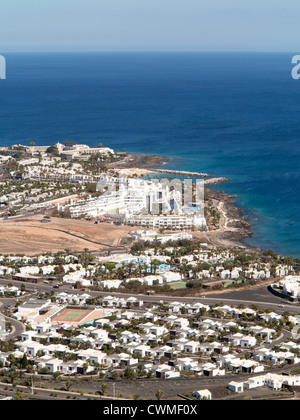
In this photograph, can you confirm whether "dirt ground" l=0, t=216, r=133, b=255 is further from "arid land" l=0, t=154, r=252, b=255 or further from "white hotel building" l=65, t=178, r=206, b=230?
"white hotel building" l=65, t=178, r=206, b=230

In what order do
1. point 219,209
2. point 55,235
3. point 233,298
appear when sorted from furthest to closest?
point 219,209 → point 55,235 → point 233,298

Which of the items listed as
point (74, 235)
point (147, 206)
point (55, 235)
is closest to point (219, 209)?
point (147, 206)

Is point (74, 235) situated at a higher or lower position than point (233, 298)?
higher

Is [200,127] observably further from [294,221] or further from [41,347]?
[41,347]

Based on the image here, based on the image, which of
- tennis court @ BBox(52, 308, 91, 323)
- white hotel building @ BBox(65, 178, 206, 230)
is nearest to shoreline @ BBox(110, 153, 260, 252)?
white hotel building @ BBox(65, 178, 206, 230)

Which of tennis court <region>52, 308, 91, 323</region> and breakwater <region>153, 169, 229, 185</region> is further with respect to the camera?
breakwater <region>153, 169, 229, 185</region>

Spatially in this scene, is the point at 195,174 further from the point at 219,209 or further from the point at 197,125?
the point at 197,125
